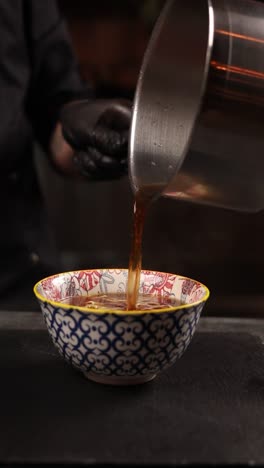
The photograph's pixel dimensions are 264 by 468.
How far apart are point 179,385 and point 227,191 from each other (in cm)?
24

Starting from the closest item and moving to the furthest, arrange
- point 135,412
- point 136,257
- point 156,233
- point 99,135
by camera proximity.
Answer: point 135,412 < point 136,257 < point 99,135 < point 156,233

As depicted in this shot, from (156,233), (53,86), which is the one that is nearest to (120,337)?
(53,86)

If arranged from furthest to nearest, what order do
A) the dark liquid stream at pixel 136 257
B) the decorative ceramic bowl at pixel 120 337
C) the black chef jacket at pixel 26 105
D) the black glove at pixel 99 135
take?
1. the black chef jacket at pixel 26 105
2. the black glove at pixel 99 135
3. the dark liquid stream at pixel 136 257
4. the decorative ceramic bowl at pixel 120 337

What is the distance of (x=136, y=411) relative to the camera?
724 millimetres

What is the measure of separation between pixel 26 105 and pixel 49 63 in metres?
0.14

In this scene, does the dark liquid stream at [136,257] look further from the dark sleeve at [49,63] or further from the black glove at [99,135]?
the dark sleeve at [49,63]

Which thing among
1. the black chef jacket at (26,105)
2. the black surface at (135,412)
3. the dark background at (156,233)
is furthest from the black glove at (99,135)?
the dark background at (156,233)

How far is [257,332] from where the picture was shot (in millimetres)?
1021

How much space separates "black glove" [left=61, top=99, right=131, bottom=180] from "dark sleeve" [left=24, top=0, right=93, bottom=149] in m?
0.26

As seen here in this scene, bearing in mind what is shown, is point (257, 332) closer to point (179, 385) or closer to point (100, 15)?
point (179, 385)

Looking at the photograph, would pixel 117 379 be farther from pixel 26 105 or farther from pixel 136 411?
pixel 26 105

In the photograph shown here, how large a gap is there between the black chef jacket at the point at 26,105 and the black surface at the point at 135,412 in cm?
63

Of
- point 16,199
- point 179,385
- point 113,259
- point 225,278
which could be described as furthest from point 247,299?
point 179,385

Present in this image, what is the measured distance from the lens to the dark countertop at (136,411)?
625 millimetres
